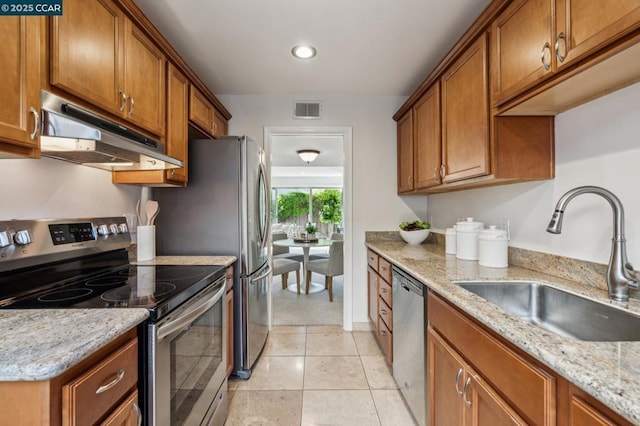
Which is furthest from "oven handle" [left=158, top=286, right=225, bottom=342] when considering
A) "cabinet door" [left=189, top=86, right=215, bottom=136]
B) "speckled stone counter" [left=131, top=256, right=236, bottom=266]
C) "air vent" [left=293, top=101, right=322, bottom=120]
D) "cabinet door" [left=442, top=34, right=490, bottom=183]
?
"air vent" [left=293, top=101, right=322, bottom=120]

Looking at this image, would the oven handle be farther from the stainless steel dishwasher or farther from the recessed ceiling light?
the recessed ceiling light

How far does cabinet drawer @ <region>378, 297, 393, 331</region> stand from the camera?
218cm

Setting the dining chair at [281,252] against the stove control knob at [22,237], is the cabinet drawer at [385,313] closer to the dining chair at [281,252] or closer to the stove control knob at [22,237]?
→ the stove control knob at [22,237]

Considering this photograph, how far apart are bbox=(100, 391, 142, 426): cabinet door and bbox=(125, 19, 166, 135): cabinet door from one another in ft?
4.21

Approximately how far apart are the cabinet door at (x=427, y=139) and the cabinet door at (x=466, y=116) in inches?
3.9

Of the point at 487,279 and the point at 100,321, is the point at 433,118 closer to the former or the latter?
the point at 487,279

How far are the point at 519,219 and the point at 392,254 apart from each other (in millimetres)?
848

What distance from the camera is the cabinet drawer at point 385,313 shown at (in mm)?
2182

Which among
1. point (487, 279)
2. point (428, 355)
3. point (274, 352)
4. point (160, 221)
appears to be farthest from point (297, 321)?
point (487, 279)

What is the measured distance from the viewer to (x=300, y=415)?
70.4 inches

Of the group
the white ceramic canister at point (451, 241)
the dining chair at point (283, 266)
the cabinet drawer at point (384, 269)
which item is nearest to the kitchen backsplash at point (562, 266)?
the white ceramic canister at point (451, 241)

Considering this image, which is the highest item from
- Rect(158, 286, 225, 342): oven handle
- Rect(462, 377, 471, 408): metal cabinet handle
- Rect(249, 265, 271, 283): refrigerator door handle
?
Rect(158, 286, 225, 342): oven handle

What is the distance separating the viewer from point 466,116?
1772 mm

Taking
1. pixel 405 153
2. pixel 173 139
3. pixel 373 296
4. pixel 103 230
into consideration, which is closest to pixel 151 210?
pixel 103 230
